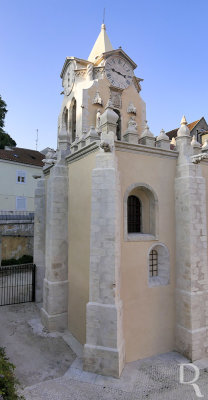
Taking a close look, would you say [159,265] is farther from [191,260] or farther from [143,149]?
[143,149]

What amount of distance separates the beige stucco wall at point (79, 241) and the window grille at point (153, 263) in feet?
8.96

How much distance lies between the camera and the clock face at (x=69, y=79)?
15077 mm

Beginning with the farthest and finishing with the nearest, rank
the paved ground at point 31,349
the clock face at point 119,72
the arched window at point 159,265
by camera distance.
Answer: the clock face at point 119,72, the arched window at point 159,265, the paved ground at point 31,349

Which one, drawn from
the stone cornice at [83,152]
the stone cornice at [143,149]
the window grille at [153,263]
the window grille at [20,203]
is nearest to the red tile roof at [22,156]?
the window grille at [20,203]

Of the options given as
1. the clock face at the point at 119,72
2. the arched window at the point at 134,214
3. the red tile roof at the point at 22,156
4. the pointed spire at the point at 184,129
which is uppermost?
the clock face at the point at 119,72

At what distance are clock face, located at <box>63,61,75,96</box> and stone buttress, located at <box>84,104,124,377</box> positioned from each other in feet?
26.5

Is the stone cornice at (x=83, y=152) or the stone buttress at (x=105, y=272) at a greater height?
the stone cornice at (x=83, y=152)

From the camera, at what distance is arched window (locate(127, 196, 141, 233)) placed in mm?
10086

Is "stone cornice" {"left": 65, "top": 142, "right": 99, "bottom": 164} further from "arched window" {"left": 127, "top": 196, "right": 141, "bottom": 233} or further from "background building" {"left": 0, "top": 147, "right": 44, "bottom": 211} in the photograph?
"background building" {"left": 0, "top": 147, "right": 44, "bottom": 211}

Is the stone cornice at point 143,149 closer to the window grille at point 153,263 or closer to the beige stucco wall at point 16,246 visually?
the window grille at point 153,263

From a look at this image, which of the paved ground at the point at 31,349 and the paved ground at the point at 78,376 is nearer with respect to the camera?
the paved ground at the point at 78,376

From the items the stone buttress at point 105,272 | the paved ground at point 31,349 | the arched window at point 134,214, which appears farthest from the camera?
the arched window at point 134,214

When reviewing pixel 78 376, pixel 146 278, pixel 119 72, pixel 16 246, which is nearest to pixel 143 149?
pixel 146 278

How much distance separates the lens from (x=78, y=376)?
783 centimetres
